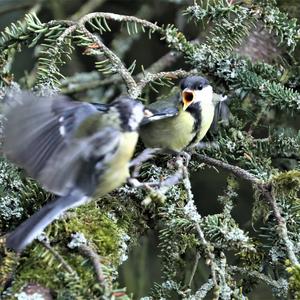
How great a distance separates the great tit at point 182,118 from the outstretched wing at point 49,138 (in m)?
0.19

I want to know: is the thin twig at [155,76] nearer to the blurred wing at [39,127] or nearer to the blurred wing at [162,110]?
the blurred wing at [162,110]

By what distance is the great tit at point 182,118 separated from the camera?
1.26 metres

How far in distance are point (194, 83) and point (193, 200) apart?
309 millimetres

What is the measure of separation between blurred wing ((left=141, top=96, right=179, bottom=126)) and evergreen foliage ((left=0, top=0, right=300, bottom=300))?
0.05 m

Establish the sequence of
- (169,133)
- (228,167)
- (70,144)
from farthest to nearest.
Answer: (169,133) < (228,167) < (70,144)

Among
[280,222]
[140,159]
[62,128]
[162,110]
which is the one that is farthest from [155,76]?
[280,222]

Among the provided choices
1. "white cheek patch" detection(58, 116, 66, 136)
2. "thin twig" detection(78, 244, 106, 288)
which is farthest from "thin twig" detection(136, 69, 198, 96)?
"thin twig" detection(78, 244, 106, 288)

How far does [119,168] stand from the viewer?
108cm

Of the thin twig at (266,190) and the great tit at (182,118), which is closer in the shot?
the thin twig at (266,190)

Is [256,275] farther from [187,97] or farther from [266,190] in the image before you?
[187,97]

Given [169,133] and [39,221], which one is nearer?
[39,221]

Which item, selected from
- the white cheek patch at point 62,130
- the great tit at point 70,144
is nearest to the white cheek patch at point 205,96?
the great tit at point 70,144

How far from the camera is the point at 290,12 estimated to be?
4.99 feet

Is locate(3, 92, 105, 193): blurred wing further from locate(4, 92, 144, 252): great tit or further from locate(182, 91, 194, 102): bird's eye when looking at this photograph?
locate(182, 91, 194, 102): bird's eye
